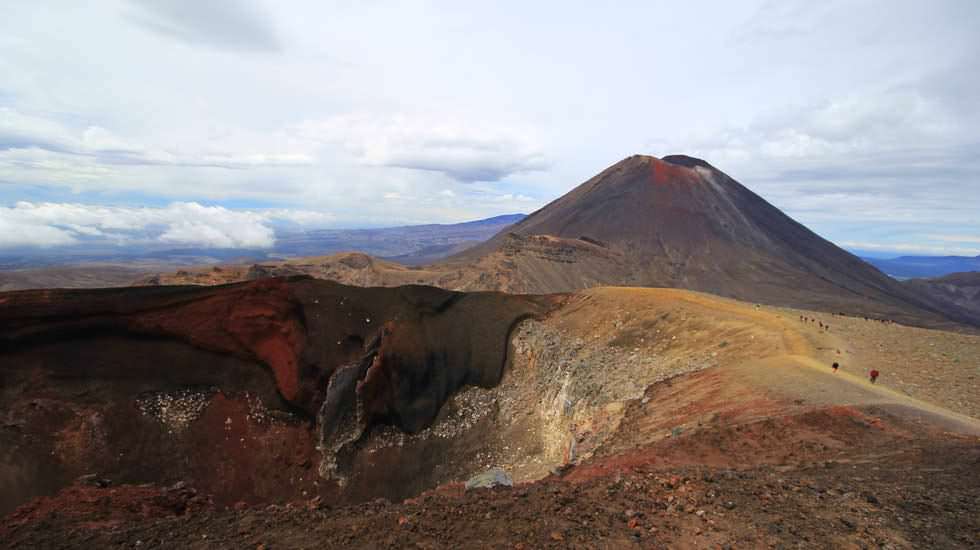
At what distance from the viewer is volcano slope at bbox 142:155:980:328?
59.7 metres

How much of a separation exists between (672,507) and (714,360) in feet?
38.1

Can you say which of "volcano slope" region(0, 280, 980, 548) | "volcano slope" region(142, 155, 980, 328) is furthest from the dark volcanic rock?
"volcano slope" region(0, 280, 980, 548)

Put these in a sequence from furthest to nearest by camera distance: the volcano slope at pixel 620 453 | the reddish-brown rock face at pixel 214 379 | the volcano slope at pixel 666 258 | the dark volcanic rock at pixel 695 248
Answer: the dark volcanic rock at pixel 695 248, the volcano slope at pixel 666 258, the reddish-brown rock face at pixel 214 379, the volcano slope at pixel 620 453

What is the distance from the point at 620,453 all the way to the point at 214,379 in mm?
16746

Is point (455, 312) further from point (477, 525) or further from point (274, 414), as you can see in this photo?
point (477, 525)

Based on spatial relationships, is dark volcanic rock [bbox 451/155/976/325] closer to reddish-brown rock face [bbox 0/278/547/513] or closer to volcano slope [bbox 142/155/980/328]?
volcano slope [bbox 142/155/980/328]

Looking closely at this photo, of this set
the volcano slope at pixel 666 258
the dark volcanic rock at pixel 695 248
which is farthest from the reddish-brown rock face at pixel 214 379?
the dark volcanic rock at pixel 695 248

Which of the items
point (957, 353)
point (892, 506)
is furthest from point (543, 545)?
point (957, 353)

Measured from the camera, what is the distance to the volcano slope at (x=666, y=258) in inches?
2350

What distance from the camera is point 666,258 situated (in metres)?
82.0

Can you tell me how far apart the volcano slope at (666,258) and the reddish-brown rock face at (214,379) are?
22.7 metres

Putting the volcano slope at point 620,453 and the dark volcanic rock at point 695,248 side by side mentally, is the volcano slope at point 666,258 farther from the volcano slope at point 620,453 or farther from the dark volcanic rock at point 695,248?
the volcano slope at point 620,453

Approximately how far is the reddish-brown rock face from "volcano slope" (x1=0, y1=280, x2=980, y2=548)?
0.18 metres

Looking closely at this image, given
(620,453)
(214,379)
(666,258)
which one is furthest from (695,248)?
(214,379)
